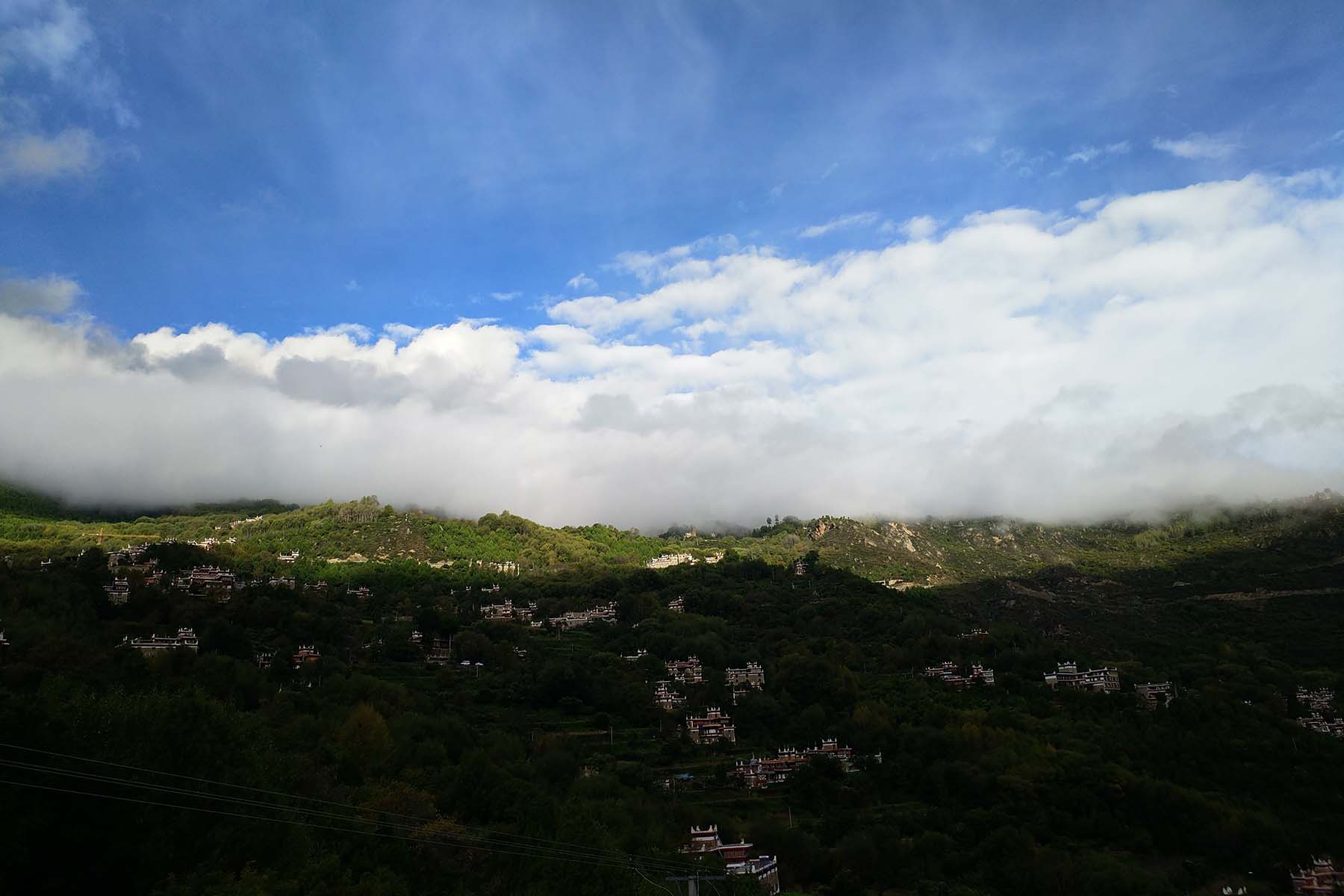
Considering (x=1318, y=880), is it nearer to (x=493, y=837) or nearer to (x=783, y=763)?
(x=783, y=763)

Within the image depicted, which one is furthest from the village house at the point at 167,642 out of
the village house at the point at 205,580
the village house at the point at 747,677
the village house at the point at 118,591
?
the village house at the point at 747,677

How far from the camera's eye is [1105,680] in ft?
202

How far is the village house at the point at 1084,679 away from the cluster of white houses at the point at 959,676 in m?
4.59

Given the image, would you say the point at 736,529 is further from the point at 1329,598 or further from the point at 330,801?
the point at 330,801

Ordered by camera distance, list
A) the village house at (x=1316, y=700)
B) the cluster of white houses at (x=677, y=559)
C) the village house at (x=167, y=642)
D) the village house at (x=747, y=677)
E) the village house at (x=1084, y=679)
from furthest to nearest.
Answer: the cluster of white houses at (x=677, y=559) → the village house at (x=747, y=677) → the village house at (x=1084, y=679) → the village house at (x=1316, y=700) → the village house at (x=167, y=642)

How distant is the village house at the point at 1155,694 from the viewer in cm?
5703

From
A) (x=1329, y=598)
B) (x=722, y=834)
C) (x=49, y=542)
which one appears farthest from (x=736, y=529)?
(x=722, y=834)

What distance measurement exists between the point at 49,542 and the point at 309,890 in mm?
81359

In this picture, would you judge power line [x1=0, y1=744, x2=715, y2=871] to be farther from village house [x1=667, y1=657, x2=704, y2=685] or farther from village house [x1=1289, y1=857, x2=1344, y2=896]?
village house [x1=667, y1=657, x2=704, y2=685]

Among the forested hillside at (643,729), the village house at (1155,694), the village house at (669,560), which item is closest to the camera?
the forested hillside at (643,729)

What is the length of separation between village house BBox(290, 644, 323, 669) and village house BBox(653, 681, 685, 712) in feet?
82.5

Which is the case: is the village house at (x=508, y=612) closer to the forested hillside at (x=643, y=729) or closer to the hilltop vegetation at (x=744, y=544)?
the forested hillside at (x=643, y=729)

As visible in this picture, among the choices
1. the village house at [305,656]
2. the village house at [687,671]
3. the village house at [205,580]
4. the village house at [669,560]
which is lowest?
the village house at [687,671]

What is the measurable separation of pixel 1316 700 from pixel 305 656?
6975 centimetres
